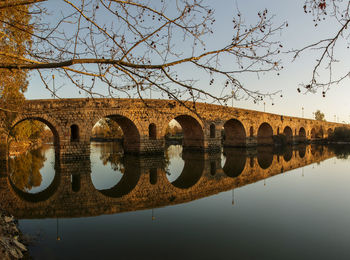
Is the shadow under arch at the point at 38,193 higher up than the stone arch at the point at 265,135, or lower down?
lower down

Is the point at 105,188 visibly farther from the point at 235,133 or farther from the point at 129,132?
the point at 235,133

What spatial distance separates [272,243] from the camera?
4.05 meters

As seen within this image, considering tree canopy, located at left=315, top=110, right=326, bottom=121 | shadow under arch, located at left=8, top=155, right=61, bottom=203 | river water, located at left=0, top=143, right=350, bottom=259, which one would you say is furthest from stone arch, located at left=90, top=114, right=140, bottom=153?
tree canopy, located at left=315, top=110, right=326, bottom=121

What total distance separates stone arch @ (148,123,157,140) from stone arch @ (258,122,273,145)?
57.4ft

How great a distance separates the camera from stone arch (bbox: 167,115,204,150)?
64.4 feet

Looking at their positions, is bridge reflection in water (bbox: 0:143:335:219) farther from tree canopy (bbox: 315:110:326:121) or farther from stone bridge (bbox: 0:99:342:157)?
tree canopy (bbox: 315:110:326:121)

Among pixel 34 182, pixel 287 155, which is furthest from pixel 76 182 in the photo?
pixel 287 155

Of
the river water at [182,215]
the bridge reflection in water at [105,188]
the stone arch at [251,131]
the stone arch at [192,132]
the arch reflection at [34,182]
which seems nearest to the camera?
the river water at [182,215]

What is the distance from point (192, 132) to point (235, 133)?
648 centimetres

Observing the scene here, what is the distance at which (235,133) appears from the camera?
2538 cm

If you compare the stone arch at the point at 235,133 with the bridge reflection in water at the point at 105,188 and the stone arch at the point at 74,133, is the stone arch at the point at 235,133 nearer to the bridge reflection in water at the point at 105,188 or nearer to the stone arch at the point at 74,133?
the bridge reflection in water at the point at 105,188

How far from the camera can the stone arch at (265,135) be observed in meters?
30.0

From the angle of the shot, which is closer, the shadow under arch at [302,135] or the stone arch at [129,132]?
the stone arch at [129,132]

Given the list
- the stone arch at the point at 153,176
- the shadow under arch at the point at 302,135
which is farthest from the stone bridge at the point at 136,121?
the shadow under arch at the point at 302,135
